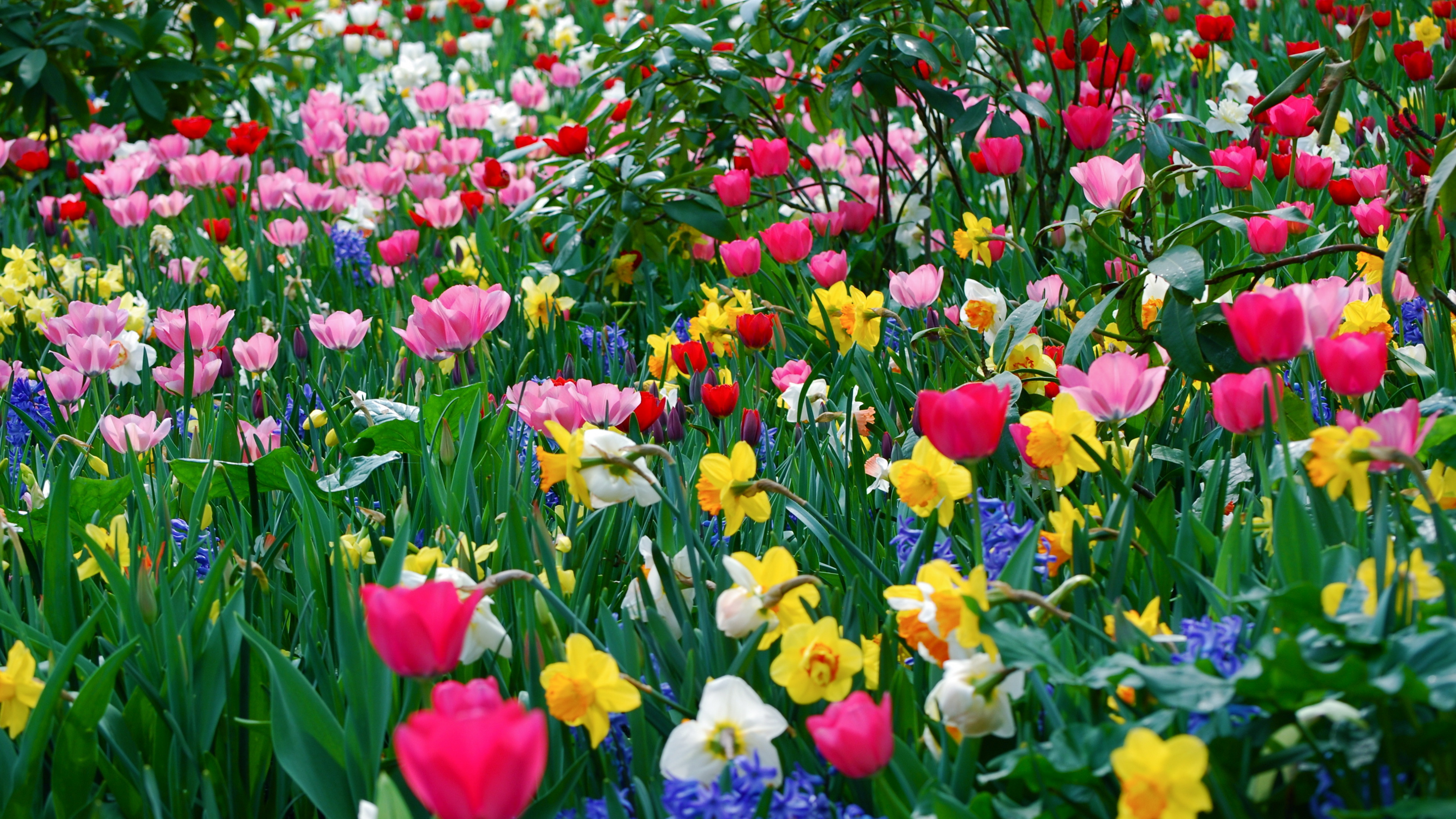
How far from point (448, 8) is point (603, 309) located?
25.3ft

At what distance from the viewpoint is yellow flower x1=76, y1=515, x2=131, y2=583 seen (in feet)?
3.90

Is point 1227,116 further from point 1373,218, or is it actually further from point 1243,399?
point 1243,399

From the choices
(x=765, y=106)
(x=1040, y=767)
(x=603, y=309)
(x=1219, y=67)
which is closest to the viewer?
(x=1040, y=767)

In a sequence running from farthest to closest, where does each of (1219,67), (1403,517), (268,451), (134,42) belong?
(1219,67), (134,42), (268,451), (1403,517)

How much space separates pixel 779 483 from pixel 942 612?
622mm

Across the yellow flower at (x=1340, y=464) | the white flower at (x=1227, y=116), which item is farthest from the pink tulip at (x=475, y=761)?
the white flower at (x=1227, y=116)

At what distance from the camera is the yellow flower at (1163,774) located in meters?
Answer: 0.64

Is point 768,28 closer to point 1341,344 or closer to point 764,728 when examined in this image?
point 1341,344

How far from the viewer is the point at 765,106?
9.46ft

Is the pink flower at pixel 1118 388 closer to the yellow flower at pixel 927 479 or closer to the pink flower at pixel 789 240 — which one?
the yellow flower at pixel 927 479

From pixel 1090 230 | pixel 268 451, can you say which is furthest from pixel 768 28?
pixel 268 451

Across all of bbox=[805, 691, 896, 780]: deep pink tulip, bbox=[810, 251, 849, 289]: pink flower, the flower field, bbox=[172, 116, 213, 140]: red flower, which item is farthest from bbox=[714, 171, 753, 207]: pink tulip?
bbox=[172, 116, 213, 140]: red flower

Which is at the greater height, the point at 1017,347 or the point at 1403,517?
the point at 1403,517

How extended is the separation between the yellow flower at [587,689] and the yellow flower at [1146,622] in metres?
0.35
